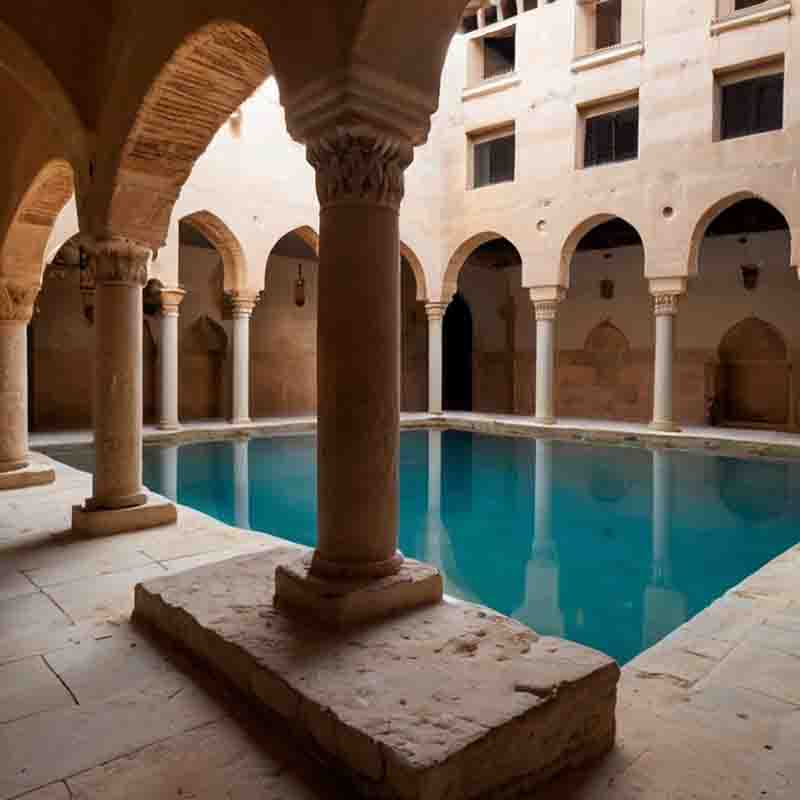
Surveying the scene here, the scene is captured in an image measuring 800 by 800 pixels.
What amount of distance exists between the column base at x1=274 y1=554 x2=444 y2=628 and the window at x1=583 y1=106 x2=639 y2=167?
1347cm

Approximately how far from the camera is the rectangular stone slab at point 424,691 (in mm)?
1855

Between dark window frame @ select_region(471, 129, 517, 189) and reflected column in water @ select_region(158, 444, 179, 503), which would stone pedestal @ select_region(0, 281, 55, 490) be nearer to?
reflected column in water @ select_region(158, 444, 179, 503)

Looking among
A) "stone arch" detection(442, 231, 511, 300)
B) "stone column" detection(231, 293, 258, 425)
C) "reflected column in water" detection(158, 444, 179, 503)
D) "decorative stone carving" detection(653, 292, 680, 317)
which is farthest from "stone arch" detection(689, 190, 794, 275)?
"reflected column in water" detection(158, 444, 179, 503)

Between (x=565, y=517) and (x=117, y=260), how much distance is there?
4.94 meters

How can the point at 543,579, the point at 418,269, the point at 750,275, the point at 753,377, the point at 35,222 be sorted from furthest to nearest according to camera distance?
the point at 753,377 < the point at 418,269 < the point at 750,275 < the point at 35,222 < the point at 543,579

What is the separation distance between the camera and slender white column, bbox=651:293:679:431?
12625mm

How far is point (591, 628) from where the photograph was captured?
14.0ft

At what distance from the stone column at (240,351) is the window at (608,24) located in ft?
32.1

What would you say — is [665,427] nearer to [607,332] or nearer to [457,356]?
[607,332]

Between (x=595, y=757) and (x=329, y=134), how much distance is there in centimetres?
248

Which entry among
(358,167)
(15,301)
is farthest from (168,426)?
(358,167)

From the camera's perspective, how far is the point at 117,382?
4785 millimetres

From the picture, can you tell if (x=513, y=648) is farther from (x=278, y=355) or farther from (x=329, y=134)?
(x=278, y=355)

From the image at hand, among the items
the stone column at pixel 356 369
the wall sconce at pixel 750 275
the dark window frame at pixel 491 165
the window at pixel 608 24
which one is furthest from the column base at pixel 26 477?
the wall sconce at pixel 750 275
